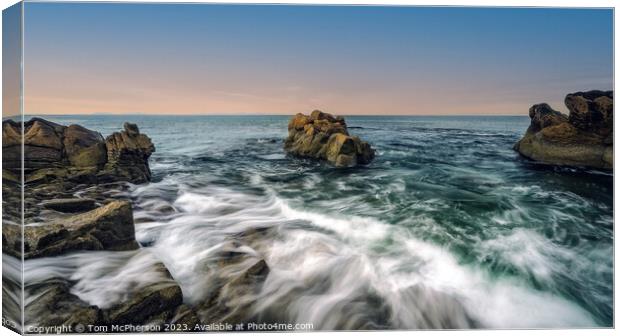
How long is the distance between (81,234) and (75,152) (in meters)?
1.09

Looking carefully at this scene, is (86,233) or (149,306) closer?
(149,306)

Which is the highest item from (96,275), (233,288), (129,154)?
(129,154)

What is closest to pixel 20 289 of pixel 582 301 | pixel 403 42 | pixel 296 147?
pixel 296 147

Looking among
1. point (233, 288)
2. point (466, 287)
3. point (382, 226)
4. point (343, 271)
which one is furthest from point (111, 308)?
point (466, 287)

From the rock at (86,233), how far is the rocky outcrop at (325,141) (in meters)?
2.30

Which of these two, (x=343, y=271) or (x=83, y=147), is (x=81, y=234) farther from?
(x=343, y=271)

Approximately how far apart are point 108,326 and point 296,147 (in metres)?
3.16

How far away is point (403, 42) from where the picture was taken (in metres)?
5.32

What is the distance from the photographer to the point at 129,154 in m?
5.25

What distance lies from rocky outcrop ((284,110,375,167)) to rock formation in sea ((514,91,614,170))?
2150 millimetres

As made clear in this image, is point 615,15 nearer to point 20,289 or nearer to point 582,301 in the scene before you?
point 582,301

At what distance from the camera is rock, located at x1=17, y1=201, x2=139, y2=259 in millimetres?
4668

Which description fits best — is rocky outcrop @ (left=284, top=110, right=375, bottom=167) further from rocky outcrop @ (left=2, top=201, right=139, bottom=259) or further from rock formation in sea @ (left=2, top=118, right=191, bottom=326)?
rocky outcrop @ (left=2, top=201, right=139, bottom=259)

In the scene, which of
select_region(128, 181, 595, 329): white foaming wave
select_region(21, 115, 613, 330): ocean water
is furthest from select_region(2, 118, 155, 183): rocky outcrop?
select_region(128, 181, 595, 329): white foaming wave
